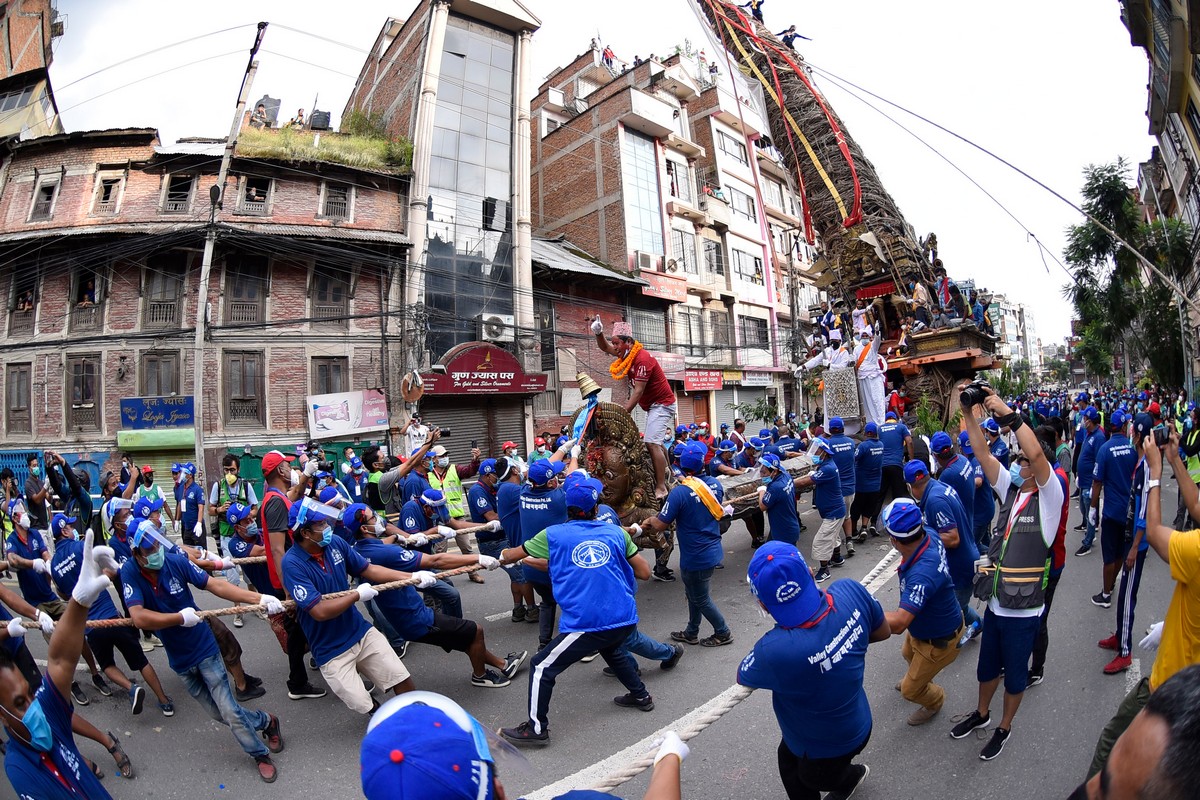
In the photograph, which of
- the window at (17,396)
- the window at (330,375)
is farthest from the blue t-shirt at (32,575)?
the window at (17,396)

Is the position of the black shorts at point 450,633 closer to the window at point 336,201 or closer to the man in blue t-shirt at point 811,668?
the man in blue t-shirt at point 811,668

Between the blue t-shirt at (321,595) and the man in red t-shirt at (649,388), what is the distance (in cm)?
364

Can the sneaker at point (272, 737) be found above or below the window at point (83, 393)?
below

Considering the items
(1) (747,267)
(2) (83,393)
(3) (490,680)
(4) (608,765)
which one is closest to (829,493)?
(3) (490,680)

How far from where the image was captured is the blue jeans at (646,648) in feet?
16.5

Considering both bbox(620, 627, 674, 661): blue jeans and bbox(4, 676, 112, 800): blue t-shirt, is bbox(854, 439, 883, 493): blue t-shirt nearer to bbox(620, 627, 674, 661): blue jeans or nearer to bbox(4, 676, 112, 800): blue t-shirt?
bbox(620, 627, 674, 661): blue jeans

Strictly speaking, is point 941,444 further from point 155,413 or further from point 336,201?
point 155,413

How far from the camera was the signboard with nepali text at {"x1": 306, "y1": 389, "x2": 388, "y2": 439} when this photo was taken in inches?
711

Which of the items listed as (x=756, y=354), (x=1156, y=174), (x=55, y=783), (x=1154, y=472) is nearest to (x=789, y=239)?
(x=756, y=354)

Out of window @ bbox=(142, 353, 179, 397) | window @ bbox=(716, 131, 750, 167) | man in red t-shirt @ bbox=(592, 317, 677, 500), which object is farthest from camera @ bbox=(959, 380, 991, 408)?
window @ bbox=(716, 131, 750, 167)

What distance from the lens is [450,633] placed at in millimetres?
5051

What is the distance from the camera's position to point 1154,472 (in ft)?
11.9

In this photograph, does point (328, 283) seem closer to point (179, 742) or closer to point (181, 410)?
point (181, 410)

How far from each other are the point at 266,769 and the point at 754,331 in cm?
2904
